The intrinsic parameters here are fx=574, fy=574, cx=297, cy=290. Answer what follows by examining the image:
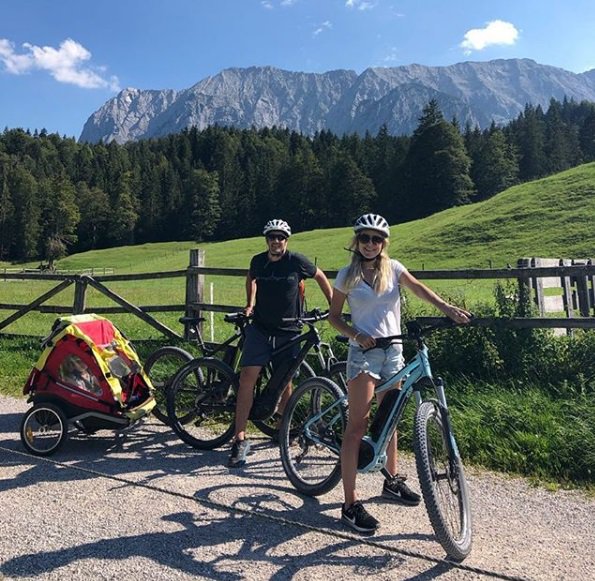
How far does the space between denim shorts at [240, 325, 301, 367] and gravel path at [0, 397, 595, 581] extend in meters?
0.95

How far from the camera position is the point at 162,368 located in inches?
280

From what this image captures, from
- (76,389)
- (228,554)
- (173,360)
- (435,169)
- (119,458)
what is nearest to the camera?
(228,554)

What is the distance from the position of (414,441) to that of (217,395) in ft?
9.32

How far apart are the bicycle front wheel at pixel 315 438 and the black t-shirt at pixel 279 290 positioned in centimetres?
83

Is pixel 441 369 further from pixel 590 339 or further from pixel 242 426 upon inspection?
pixel 242 426

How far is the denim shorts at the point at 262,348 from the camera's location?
5.52 m

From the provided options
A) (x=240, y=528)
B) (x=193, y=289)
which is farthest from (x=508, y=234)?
(x=240, y=528)

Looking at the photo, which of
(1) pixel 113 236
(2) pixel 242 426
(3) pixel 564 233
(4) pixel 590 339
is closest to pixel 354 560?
(2) pixel 242 426

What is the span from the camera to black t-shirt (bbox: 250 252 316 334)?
5.56 metres

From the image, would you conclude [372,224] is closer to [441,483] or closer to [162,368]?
[441,483]

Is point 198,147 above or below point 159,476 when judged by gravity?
above

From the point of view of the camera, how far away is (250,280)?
6027mm

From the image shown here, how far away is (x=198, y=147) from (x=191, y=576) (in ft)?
491

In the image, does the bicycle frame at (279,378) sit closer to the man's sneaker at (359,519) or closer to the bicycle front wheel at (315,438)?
the bicycle front wheel at (315,438)
